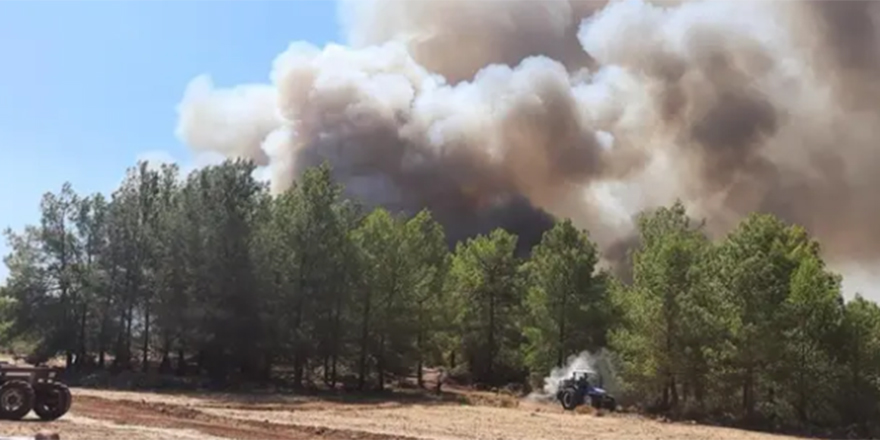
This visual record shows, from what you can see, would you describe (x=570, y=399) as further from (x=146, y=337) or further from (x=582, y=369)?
(x=146, y=337)

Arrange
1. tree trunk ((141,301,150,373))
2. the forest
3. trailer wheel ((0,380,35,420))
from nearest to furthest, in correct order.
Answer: trailer wheel ((0,380,35,420)), the forest, tree trunk ((141,301,150,373))

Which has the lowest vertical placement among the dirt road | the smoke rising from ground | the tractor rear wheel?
the dirt road

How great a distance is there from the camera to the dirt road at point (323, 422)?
25766mm

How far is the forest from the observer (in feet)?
148

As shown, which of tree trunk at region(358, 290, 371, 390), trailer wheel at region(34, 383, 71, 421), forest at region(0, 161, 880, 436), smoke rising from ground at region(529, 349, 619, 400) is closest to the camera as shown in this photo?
trailer wheel at region(34, 383, 71, 421)

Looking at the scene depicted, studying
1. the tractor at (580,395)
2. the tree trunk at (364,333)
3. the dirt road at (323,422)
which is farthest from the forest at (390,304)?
the dirt road at (323,422)

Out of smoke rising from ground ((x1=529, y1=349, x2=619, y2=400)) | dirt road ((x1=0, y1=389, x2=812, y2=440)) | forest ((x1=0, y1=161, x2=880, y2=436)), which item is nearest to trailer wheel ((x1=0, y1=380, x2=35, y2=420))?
dirt road ((x1=0, y1=389, x2=812, y2=440))

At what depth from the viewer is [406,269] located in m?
54.8

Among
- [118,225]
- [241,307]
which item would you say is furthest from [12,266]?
[241,307]

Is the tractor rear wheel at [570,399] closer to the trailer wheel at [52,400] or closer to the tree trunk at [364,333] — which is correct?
the tree trunk at [364,333]

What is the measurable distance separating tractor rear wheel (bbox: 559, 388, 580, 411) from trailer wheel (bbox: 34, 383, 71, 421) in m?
25.5

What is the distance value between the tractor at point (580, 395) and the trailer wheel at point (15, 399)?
26.6 m

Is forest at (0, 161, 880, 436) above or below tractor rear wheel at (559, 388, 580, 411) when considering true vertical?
above

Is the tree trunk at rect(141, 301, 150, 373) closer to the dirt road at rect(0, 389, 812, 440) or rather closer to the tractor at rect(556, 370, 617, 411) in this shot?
the dirt road at rect(0, 389, 812, 440)
